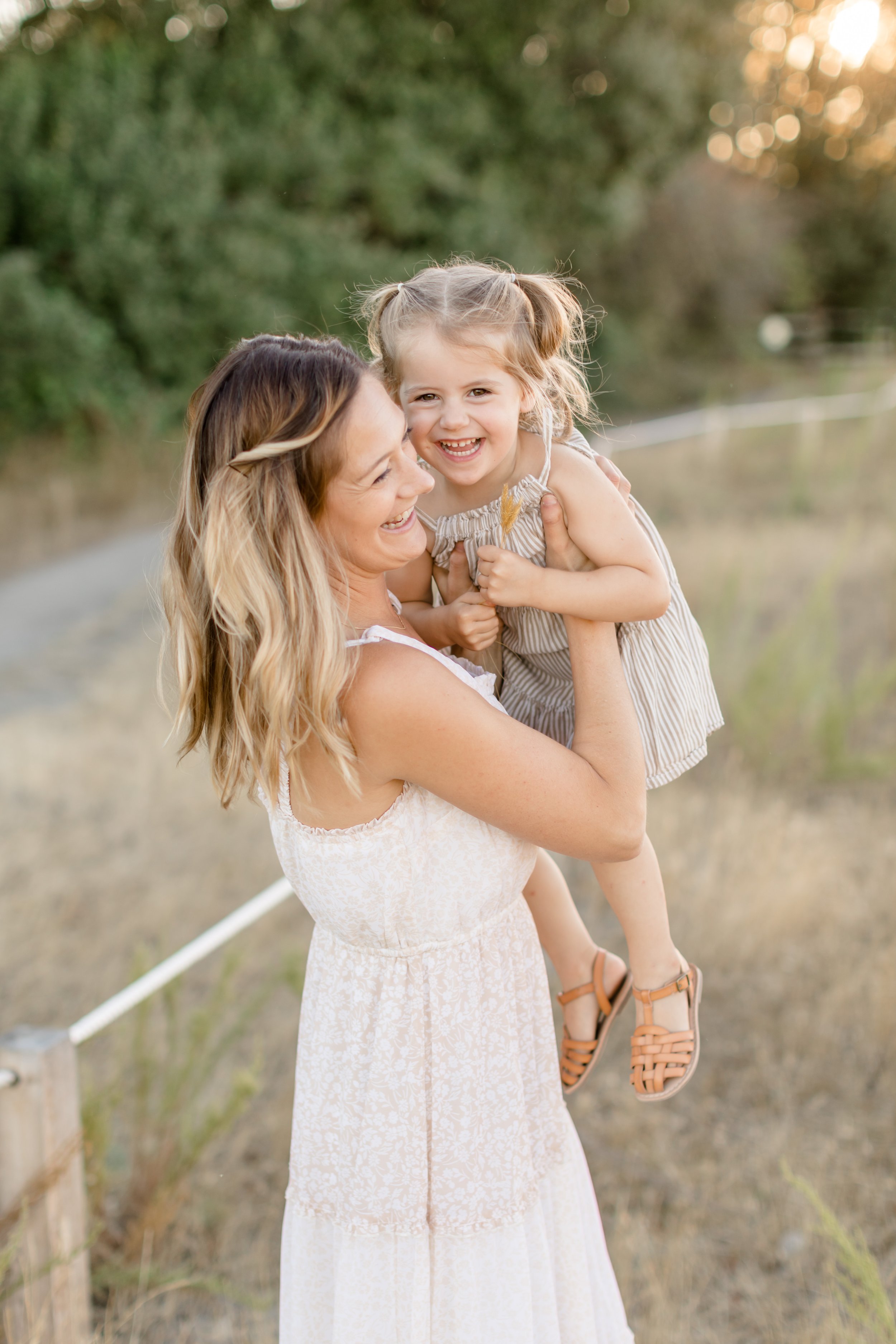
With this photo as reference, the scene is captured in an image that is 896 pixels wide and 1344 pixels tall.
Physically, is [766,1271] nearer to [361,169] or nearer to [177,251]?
[177,251]

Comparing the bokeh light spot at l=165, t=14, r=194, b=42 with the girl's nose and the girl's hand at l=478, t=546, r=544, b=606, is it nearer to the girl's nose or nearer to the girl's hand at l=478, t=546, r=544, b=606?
the girl's nose

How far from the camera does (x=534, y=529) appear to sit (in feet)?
5.47

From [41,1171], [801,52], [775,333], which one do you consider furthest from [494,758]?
[801,52]

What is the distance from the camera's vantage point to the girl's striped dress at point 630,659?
5.51 ft

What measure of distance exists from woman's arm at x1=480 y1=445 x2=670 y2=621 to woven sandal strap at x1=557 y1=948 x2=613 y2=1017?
2.00ft

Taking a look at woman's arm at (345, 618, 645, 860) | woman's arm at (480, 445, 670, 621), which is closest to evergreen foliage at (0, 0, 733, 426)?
woman's arm at (480, 445, 670, 621)

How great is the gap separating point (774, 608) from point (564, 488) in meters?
5.82

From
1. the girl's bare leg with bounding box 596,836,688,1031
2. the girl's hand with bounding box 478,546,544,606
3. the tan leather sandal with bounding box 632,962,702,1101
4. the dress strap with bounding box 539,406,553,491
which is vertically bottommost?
the tan leather sandal with bounding box 632,962,702,1101

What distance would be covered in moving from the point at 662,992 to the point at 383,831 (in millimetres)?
603

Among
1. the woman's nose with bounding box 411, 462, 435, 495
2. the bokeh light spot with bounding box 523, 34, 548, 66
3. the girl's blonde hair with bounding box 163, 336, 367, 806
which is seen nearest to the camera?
the girl's blonde hair with bounding box 163, 336, 367, 806

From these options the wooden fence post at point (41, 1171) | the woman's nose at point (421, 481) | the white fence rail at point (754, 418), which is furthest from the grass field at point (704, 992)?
the white fence rail at point (754, 418)

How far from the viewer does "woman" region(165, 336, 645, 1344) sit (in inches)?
52.8

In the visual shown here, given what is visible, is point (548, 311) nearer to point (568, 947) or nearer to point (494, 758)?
point (494, 758)

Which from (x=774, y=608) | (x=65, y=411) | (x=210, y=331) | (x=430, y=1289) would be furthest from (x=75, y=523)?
(x=430, y=1289)
